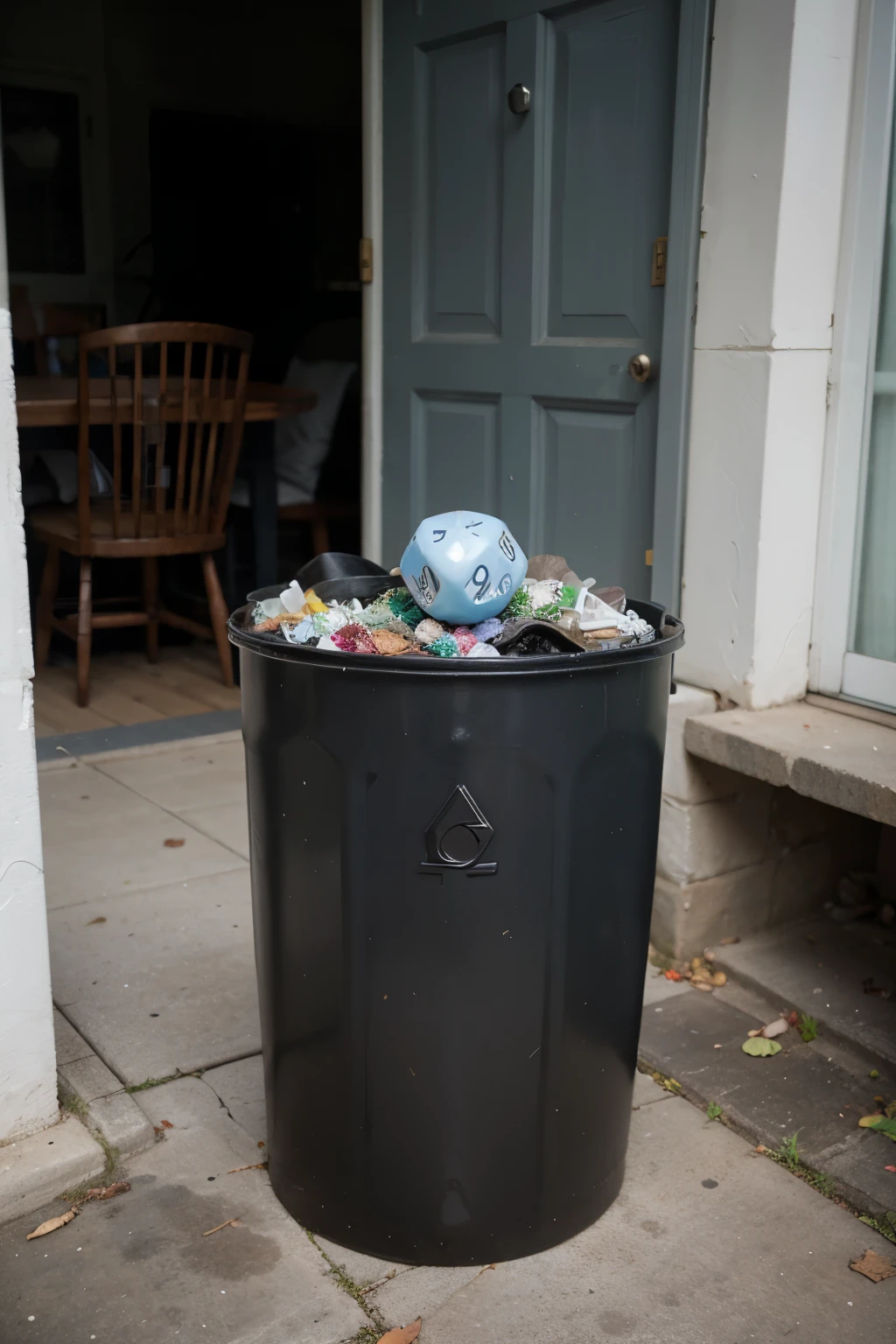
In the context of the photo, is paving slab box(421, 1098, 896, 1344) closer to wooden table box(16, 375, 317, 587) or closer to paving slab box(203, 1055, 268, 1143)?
paving slab box(203, 1055, 268, 1143)

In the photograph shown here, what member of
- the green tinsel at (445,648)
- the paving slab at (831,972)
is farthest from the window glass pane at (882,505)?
the green tinsel at (445,648)

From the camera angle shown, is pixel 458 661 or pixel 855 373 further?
pixel 855 373

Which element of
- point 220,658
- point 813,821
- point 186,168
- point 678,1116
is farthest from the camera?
point 186,168

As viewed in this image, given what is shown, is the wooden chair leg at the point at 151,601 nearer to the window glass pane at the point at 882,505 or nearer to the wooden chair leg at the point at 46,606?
the wooden chair leg at the point at 46,606

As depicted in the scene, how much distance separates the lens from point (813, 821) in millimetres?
3018

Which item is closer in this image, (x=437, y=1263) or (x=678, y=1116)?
(x=437, y=1263)

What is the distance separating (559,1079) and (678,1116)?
606 millimetres

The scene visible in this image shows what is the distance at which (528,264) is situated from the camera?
3211 mm

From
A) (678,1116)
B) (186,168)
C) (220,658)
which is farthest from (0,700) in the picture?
(186,168)

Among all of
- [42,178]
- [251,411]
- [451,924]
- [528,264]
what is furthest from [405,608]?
[42,178]

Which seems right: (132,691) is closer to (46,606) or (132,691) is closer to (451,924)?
(46,606)

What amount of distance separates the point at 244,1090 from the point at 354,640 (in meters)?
1.03

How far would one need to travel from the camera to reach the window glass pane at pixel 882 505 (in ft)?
8.60

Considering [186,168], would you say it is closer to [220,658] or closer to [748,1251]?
[220,658]
